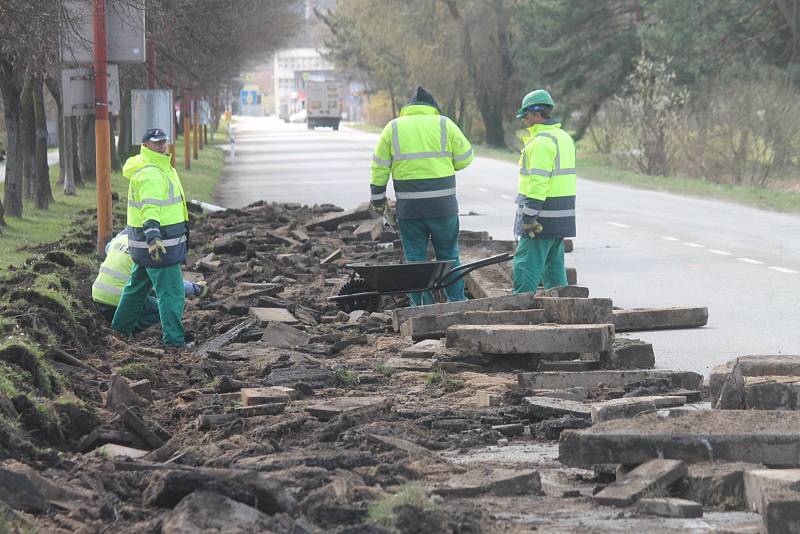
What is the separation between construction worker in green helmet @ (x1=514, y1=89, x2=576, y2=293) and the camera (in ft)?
39.4

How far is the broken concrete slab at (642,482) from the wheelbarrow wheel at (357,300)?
6.41 meters

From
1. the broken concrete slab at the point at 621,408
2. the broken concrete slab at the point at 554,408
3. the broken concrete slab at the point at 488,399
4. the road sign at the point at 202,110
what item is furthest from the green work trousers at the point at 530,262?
the road sign at the point at 202,110

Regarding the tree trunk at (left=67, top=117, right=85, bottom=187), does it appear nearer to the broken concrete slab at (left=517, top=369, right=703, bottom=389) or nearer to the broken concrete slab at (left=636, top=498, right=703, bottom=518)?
the broken concrete slab at (left=517, top=369, right=703, bottom=389)

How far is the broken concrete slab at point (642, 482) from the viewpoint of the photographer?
5.69 meters

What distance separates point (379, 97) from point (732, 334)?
112190 millimetres

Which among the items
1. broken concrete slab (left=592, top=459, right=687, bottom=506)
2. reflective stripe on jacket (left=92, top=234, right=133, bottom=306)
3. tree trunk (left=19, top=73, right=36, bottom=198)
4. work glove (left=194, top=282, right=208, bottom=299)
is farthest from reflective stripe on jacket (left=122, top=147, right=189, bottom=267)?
tree trunk (left=19, top=73, right=36, bottom=198)

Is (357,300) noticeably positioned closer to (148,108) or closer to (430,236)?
(430,236)

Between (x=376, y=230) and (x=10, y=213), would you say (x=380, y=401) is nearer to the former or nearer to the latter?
(x=376, y=230)

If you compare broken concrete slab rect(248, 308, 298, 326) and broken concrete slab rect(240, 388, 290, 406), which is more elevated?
broken concrete slab rect(240, 388, 290, 406)

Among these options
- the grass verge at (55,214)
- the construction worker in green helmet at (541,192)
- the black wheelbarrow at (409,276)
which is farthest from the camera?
the grass verge at (55,214)

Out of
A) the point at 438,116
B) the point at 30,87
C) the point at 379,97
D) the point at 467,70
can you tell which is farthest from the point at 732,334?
the point at 379,97

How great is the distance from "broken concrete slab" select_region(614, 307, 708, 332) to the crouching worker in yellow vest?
3932 mm

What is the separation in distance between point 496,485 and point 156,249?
571 centimetres

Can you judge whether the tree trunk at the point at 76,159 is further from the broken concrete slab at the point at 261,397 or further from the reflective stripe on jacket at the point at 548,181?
the broken concrete slab at the point at 261,397
